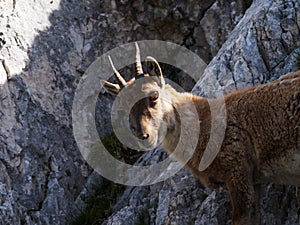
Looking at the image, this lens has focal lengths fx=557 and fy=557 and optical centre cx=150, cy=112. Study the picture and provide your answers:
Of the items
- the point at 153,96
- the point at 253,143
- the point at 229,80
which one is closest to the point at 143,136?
the point at 153,96

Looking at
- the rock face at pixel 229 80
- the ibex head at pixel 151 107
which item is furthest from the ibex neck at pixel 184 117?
the rock face at pixel 229 80

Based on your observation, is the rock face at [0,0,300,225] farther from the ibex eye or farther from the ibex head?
the ibex eye

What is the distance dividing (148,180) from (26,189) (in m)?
2.83

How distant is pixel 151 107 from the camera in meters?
10.2

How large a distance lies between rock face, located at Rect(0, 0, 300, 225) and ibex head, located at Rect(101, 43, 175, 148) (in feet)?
5.71

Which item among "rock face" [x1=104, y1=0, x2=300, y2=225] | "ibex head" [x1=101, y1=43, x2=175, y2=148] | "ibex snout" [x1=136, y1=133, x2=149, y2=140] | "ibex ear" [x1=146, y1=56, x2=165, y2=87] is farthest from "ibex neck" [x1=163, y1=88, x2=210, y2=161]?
"rock face" [x1=104, y1=0, x2=300, y2=225]

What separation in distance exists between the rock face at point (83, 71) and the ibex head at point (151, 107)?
1.74 metres

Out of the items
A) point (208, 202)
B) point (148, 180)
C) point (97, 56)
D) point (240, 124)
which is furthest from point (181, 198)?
point (97, 56)

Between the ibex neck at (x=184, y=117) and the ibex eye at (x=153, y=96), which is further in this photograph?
the ibex eye at (x=153, y=96)

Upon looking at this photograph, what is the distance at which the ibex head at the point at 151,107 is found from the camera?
1009 cm

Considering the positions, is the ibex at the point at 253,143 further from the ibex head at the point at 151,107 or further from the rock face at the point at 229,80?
the rock face at the point at 229,80

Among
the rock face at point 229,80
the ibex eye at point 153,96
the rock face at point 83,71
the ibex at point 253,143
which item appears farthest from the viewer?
the rock face at point 83,71

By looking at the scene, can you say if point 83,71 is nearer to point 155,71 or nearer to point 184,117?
point 155,71

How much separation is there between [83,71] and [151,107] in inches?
208
